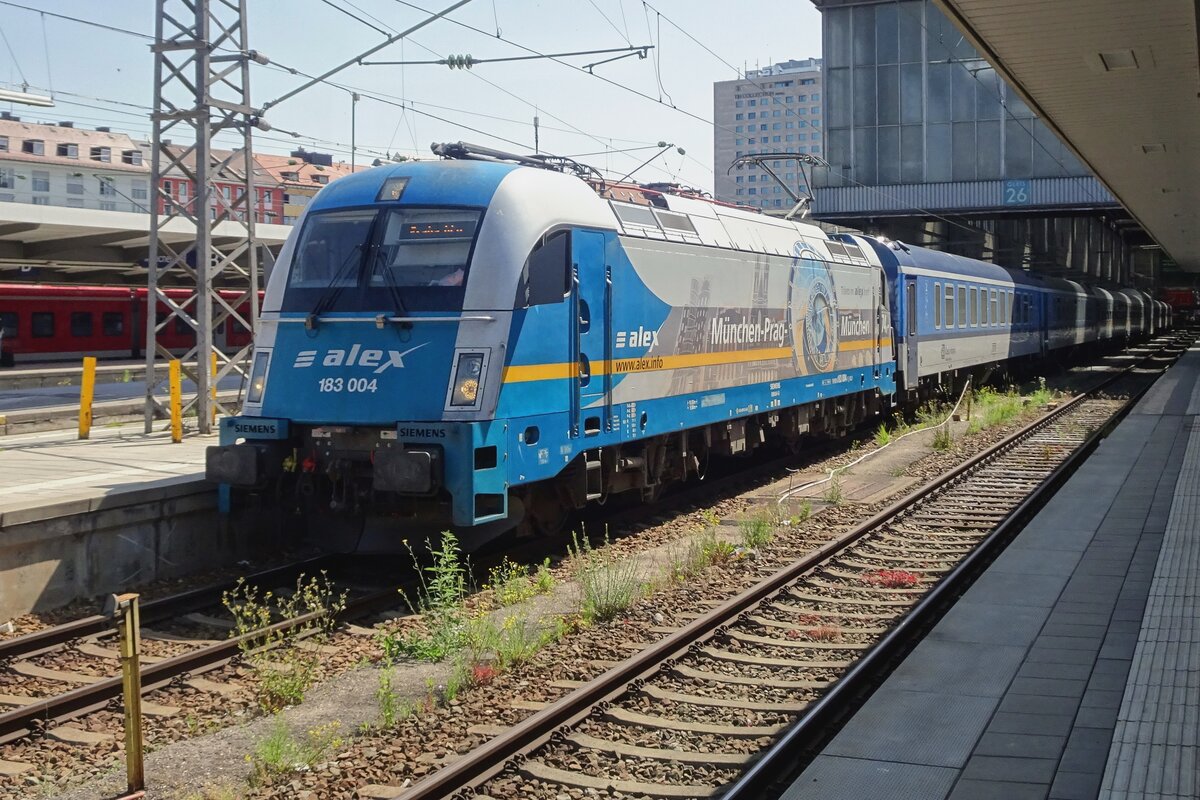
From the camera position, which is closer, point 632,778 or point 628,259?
point 632,778

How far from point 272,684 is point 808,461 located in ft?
41.3

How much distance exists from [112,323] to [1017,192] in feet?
102

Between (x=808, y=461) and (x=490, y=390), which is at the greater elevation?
(x=490, y=390)

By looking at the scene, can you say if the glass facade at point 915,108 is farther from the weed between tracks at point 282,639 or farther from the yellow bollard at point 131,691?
the yellow bollard at point 131,691

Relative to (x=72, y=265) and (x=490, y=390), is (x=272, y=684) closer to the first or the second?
(x=490, y=390)

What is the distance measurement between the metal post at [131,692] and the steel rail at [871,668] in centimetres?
299

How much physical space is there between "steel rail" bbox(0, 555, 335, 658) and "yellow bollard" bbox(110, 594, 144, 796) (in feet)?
6.80

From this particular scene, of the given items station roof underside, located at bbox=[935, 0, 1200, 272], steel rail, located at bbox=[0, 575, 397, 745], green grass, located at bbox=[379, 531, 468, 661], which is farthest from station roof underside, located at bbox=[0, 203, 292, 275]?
steel rail, located at bbox=[0, 575, 397, 745]

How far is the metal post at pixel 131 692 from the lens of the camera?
5.97 meters

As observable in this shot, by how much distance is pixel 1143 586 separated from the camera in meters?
9.34

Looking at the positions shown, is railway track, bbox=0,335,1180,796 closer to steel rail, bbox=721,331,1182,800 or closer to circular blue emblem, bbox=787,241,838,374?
steel rail, bbox=721,331,1182,800

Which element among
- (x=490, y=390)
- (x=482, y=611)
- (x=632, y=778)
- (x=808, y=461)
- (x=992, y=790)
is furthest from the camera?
(x=808, y=461)

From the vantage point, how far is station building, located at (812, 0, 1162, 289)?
40.8m

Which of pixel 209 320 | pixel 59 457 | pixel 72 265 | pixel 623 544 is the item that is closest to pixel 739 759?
pixel 623 544
